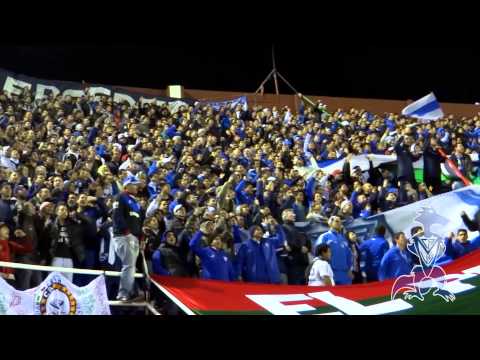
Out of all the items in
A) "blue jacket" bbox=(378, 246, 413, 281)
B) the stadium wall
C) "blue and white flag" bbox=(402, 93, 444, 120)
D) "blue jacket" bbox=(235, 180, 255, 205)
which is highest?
the stadium wall

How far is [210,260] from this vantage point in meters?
8.40

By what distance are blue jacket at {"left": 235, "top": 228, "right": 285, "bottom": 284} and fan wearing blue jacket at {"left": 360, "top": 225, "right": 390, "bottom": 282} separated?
117 cm

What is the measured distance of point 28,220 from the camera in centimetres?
794

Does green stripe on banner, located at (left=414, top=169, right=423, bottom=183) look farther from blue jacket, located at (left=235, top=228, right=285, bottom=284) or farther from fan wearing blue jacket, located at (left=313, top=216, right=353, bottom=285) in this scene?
blue jacket, located at (left=235, top=228, right=285, bottom=284)

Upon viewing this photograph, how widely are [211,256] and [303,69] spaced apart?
40.6 ft

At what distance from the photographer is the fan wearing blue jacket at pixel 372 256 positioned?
9484 mm

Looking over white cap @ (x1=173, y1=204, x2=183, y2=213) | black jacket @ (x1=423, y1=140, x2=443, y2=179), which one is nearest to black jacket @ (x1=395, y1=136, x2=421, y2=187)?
black jacket @ (x1=423, y1=140, x2=443, y2=179)

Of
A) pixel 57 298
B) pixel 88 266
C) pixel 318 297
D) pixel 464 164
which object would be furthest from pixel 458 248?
pixel 57 298

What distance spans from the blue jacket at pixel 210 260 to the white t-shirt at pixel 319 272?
39.2 inches

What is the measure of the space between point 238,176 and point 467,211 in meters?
2.90

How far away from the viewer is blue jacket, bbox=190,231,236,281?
8.38 metres

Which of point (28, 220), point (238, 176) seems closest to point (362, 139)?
point (238, 176)

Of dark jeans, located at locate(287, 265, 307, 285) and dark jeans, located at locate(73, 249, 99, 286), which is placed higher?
dark jeans, located at locate(73, 249, 99, 286)

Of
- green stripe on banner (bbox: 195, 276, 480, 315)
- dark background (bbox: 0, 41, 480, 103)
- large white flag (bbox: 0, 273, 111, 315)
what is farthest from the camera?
dark background (bbox: 0, 41, 480, 103)
